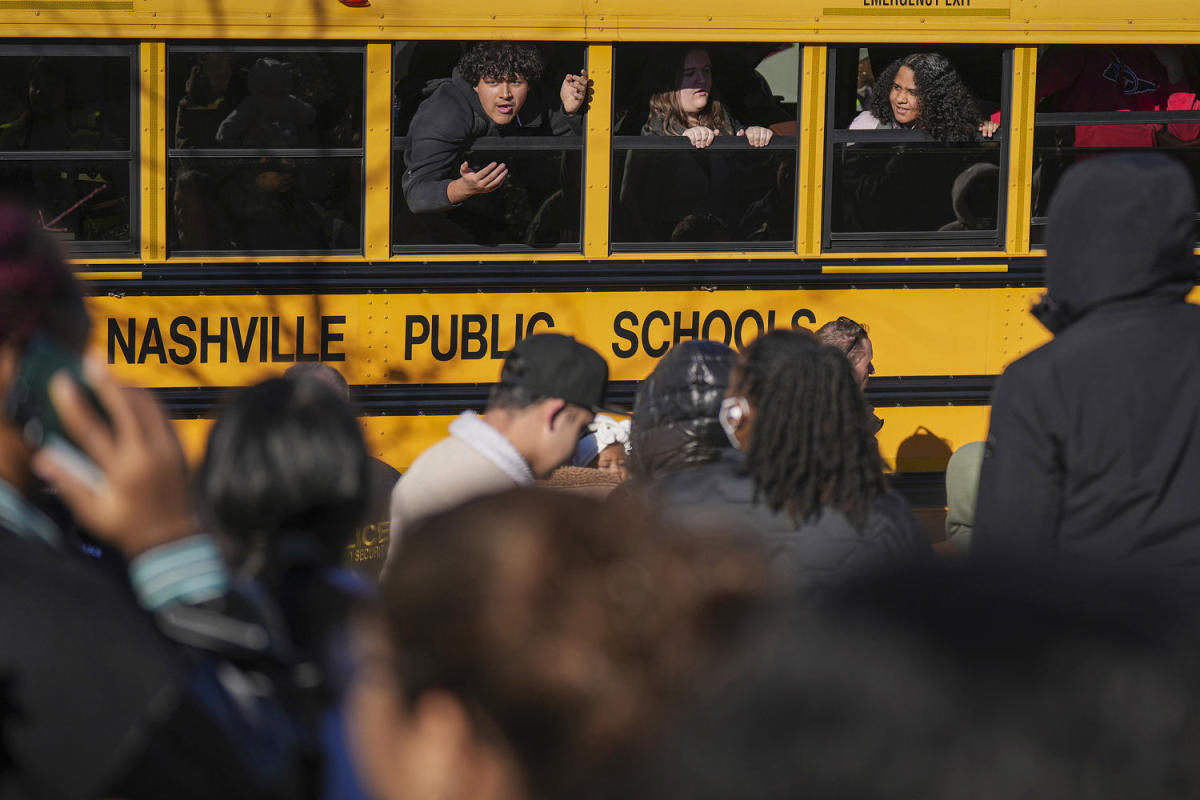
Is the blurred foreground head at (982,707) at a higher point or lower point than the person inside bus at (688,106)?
lower

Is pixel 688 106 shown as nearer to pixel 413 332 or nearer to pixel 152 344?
pixel 413 332

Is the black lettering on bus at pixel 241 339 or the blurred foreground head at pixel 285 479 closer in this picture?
the blurred foreground head at pixel 285 479

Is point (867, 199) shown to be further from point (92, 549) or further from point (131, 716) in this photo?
point (131, 716)

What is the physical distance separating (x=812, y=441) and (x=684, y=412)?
509mm

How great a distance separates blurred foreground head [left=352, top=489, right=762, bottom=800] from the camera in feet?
2.53

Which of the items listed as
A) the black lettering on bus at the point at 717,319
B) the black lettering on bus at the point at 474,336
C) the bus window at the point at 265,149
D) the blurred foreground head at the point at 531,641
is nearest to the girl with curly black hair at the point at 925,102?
the black lettering on bus at the point at 717,319

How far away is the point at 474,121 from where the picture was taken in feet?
15.1

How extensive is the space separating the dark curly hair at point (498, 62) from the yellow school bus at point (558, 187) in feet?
0.19

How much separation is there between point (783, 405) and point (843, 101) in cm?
285

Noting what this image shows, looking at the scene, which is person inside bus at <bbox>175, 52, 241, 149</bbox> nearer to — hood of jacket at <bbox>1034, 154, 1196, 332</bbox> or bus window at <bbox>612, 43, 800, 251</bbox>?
bus window at <bbox>612, 43, 800, 251</bbox>

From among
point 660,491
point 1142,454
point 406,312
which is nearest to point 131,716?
point 660,491

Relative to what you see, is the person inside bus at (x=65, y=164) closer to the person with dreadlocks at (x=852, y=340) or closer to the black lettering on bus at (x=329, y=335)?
the black lettering on bus at (x=329, y=335)

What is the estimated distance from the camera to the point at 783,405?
223 centimetres

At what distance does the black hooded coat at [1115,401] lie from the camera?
202 centimetres
